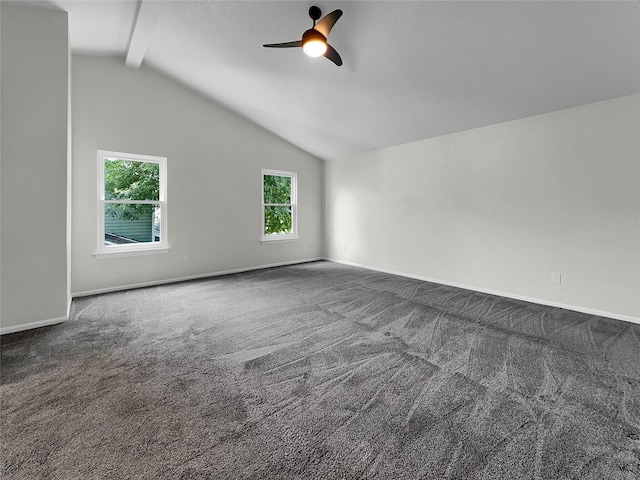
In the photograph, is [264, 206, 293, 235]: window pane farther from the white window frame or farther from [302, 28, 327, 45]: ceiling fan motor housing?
[302, 28, 327, 45]: ceiling fan motor housing

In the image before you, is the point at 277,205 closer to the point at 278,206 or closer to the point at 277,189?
the point at 278,206

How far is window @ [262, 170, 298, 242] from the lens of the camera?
636cm

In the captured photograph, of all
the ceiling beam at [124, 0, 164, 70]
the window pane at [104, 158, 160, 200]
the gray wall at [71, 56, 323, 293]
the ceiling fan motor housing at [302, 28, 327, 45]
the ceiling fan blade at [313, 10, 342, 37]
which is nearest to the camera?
the ceiling fan blade at [313, 10, 342, 37]

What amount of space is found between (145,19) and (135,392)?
3911 mm

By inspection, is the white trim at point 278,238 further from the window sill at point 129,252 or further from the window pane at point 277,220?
the window sill at point 129,252

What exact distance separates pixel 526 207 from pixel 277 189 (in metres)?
4.55

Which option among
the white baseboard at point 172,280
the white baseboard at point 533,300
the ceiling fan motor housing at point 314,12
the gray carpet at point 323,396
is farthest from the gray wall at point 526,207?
the ceiling fan motor housing at point 314,12

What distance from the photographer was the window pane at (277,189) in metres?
6.38

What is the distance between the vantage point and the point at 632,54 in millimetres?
2645

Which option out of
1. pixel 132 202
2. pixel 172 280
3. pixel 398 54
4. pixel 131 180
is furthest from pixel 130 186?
pixel 398 54

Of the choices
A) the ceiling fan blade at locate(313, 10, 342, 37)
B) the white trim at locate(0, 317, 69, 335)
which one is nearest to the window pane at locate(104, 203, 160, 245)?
the white trim at locate(0, 317, 69, 335)

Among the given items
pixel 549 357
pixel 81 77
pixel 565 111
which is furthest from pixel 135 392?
pixel 565 111

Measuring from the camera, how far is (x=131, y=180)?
4.74 meters

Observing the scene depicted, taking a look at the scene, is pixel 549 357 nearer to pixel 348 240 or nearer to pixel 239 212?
pixel 348 240
